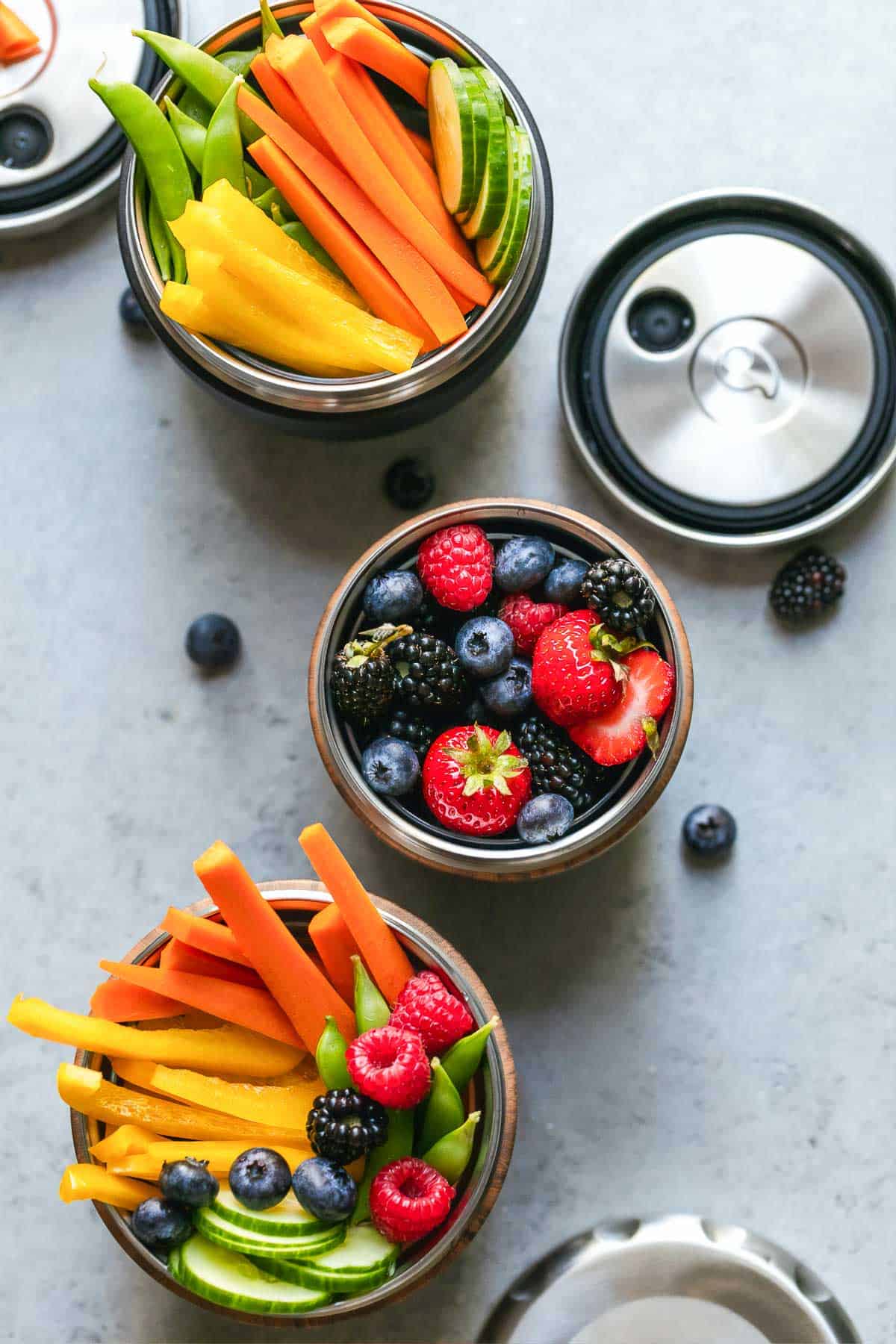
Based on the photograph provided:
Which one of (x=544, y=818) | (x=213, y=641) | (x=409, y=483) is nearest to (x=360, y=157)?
(x=409, y=483)

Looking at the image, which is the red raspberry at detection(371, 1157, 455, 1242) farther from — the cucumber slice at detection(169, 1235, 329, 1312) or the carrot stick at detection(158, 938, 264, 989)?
the carrot stick at detection(158, 938, 264, 989)

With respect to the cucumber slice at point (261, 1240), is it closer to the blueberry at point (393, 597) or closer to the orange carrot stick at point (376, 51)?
the blueberry at point (393, 597)

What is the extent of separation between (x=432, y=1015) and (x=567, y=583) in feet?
1.66

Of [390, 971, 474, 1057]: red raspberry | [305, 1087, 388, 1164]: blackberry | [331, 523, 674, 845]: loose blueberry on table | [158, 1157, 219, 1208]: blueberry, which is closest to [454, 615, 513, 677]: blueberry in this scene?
[331, 523, 674, 845]: loose blueberry on table

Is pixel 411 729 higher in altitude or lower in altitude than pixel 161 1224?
higher

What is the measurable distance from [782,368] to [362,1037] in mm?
1034

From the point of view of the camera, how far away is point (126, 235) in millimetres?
1412

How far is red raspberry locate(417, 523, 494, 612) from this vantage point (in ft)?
4.48

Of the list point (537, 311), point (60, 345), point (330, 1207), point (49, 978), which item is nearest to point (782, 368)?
point (537, 311)

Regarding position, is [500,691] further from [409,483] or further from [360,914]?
[409,483]

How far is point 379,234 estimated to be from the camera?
1.38 metres

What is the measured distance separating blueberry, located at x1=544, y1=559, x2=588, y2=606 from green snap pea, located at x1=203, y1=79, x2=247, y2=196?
1.89 ft

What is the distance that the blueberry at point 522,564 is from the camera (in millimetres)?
1385

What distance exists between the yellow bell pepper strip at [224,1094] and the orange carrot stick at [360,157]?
915 millimetres
